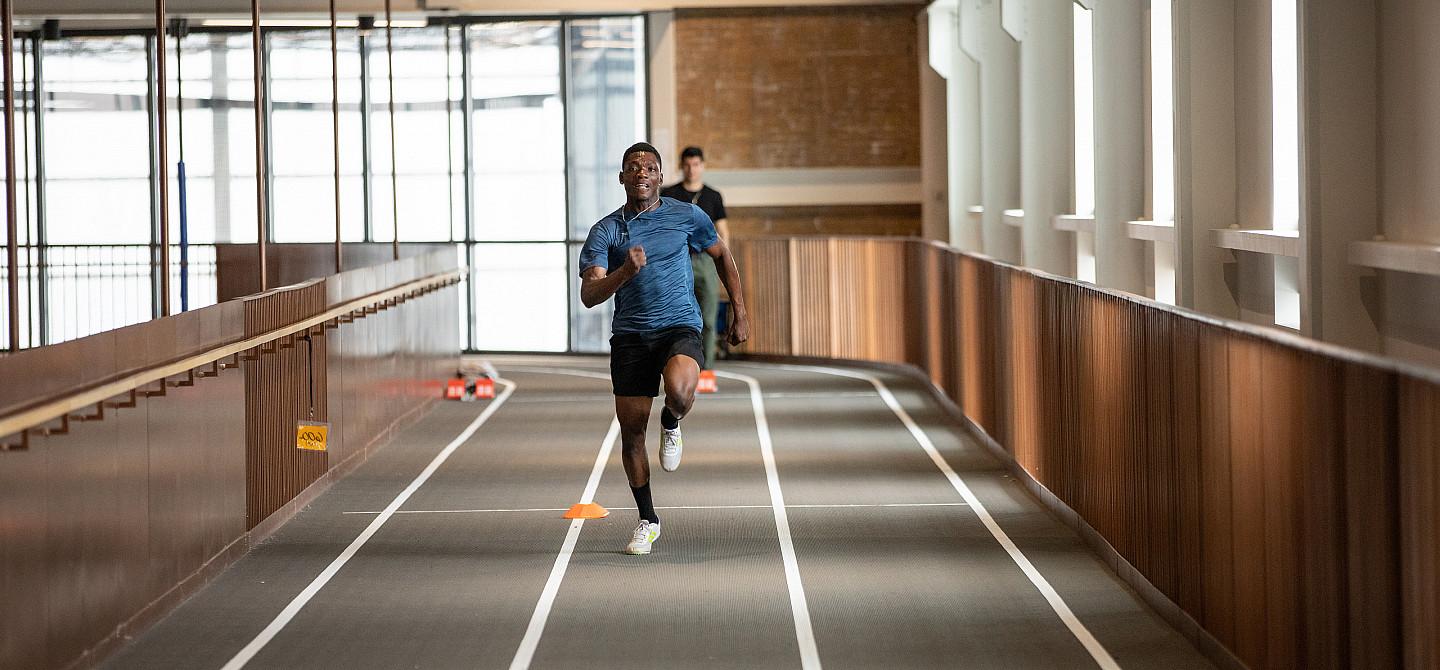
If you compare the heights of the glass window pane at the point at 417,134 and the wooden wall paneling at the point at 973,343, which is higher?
the glass window pane at the point at 417,134

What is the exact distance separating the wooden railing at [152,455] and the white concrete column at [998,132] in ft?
29.0

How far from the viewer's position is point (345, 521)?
10.0m

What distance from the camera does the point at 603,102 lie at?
2425cm

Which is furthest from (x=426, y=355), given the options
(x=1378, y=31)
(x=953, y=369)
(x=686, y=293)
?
(x=1378, y=31)

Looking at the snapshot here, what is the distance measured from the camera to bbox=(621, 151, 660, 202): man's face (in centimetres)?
871

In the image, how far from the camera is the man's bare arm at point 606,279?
8031 millimetres

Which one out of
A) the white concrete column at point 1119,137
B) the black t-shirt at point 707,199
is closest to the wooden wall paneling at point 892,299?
the black t-shirt at point 707,199

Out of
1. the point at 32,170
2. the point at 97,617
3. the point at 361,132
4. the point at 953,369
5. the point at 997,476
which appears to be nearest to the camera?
the point at 97,617

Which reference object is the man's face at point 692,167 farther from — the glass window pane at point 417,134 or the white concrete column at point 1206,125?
the glass window pane at point 417,134

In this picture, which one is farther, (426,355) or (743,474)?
(426,355)

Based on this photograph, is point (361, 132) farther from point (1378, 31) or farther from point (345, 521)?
point (1378, 31)

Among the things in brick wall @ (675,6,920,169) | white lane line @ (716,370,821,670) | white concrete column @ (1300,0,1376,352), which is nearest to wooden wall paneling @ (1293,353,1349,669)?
white lane line @ (716,370,821,670)

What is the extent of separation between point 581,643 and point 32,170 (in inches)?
891

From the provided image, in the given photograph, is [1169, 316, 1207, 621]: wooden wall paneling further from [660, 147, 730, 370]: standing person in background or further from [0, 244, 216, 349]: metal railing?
[0, 244, 216, 349]: metal railing
